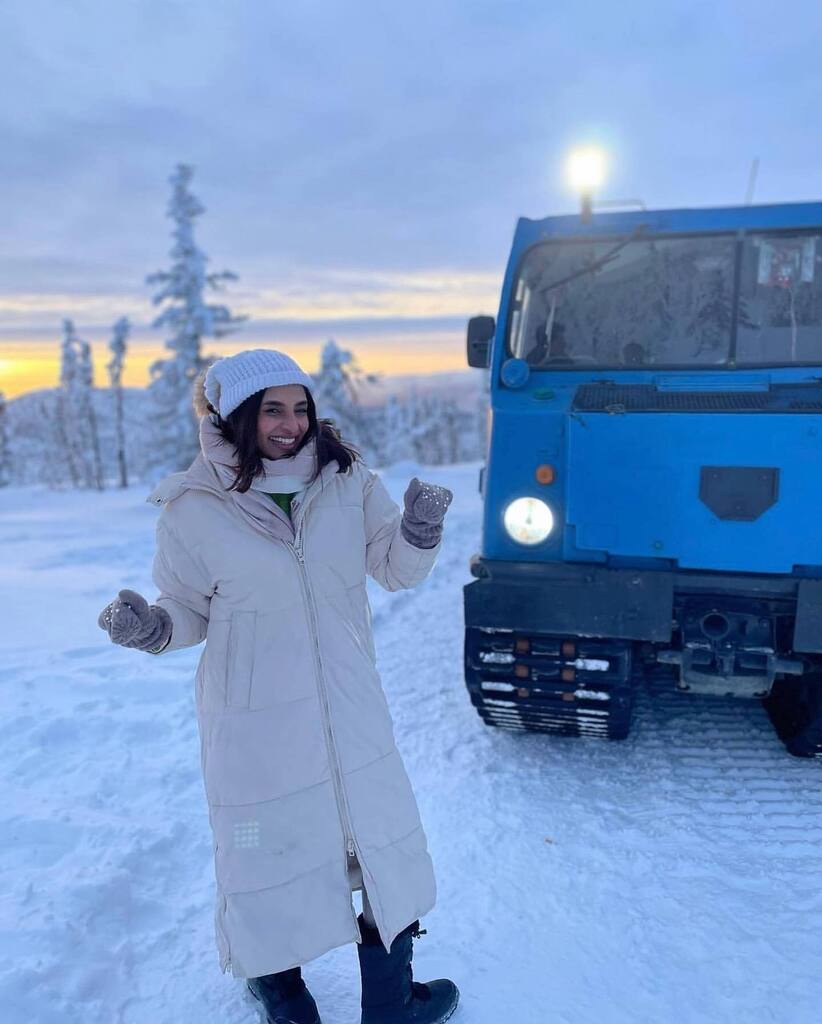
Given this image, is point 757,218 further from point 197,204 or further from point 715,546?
point 197,204

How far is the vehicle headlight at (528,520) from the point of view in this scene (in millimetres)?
3631

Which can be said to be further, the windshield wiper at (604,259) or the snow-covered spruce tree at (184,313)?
the snow-covered spruce tree at (184,313)

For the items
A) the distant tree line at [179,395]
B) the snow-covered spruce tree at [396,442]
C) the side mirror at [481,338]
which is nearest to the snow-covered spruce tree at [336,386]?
the distant tree line at [179,395]

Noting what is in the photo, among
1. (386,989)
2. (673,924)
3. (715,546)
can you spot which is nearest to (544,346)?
(715,546)

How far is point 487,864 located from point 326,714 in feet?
4.99

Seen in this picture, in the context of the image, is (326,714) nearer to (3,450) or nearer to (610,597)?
(610,597)

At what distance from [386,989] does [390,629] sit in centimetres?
446

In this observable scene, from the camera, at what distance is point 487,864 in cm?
317

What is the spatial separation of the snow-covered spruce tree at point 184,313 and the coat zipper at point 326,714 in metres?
23.7

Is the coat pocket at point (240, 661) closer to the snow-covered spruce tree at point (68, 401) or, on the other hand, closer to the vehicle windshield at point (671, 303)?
the vehicle windshield at point (671, 303)

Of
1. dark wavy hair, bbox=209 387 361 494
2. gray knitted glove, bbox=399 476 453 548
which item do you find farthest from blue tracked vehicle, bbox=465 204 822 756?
dark wavy hair, bbox=209 387 361 494

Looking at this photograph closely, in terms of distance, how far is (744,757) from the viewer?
4074 mm

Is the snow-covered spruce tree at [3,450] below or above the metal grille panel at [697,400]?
below

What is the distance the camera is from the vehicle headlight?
3.63 meters
